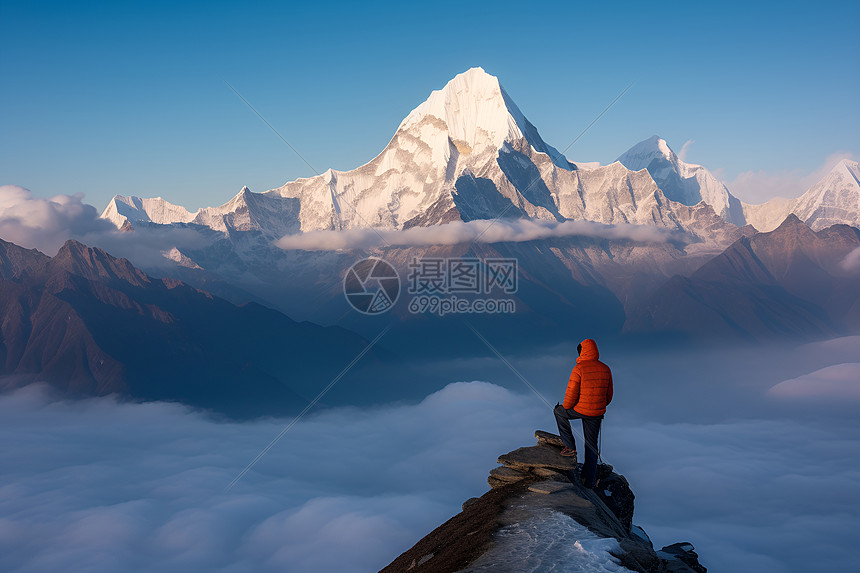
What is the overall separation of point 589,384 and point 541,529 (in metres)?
5.62

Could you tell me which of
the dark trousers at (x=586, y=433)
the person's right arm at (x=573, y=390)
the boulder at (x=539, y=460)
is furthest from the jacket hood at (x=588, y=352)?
the boulder at (x=539, y=460)

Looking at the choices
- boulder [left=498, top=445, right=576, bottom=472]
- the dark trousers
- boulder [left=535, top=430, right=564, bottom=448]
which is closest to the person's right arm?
the dark trousers

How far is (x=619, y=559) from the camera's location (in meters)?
16.0

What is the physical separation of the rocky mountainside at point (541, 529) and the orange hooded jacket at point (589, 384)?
135 inches

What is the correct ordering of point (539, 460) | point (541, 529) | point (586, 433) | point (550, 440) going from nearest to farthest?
point (541, 529), point (586, 433), point (539, 460), point (550, 440)

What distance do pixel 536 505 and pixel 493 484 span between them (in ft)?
17.1

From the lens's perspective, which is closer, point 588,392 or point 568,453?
point 588,392

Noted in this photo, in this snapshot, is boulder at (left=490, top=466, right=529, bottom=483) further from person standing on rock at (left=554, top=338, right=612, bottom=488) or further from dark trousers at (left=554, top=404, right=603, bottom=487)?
person standing on rock at (left=554, top=338, right=612, bottom=488)

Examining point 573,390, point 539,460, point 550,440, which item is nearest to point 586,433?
point 573,390

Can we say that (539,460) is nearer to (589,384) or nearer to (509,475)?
(509,475)

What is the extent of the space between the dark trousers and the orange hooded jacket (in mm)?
388

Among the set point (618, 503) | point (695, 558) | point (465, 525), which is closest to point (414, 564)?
point (465, 525)

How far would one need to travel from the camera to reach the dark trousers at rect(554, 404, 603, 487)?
21250 mm

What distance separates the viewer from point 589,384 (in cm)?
2081
